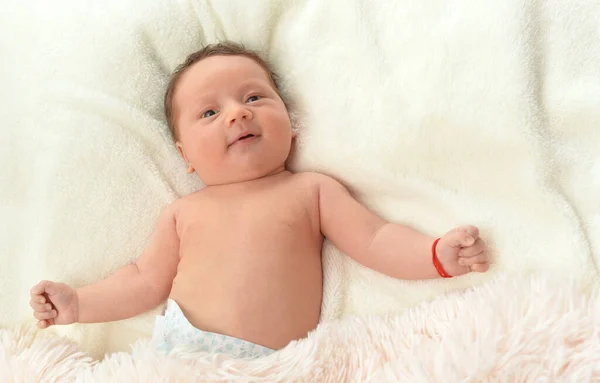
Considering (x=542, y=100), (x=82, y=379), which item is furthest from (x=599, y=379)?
(x=82, y=379)

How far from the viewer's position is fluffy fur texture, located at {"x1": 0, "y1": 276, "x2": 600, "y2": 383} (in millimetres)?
867

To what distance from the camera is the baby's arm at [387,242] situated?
1.01 meters

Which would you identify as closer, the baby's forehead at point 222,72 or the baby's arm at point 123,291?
the baby's arm at point 123,291

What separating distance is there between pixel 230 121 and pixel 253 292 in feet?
1.11

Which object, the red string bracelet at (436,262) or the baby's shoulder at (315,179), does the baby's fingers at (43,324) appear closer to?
the baby's shoulder at (315,179)

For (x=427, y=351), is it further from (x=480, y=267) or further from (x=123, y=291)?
(x=123, y=291)

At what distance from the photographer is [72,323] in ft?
3.67

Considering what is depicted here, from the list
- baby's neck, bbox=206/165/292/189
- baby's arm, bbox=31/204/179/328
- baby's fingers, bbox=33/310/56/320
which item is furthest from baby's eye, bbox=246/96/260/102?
baby's fingers, bbox=33/310/56/320

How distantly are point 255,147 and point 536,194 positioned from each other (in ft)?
1.76

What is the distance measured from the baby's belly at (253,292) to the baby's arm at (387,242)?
85mm

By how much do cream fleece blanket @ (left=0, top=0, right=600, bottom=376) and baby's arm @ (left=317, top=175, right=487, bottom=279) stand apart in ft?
0.12

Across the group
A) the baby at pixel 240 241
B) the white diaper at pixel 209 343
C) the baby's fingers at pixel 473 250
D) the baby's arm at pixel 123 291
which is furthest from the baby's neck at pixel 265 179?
the baby's fingers at pixel 473 250

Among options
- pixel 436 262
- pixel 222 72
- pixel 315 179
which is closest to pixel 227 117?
pixel 222 72

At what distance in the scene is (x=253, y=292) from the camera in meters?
1.05
